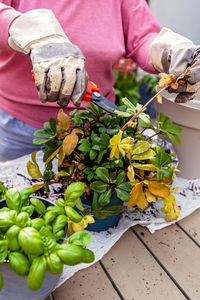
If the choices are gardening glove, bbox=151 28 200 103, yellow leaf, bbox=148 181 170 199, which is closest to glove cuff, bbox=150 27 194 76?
gardening glove, bbox=151 28 200 103

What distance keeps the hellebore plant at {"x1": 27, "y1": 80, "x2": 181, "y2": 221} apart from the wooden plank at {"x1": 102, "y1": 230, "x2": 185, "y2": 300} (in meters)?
0.12

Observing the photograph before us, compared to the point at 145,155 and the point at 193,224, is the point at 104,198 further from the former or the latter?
the point at 193,224

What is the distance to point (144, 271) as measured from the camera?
647 millimetres

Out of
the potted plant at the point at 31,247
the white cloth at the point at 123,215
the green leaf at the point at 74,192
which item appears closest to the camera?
the potted plant at the point at 31,247

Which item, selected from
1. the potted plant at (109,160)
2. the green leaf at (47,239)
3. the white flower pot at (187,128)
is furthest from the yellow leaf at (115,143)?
the white flower pot at (187,128)

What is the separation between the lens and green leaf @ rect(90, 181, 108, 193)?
59cm

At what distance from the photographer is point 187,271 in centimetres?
66

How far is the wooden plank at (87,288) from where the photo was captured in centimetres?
60

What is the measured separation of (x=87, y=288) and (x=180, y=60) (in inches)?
23.7

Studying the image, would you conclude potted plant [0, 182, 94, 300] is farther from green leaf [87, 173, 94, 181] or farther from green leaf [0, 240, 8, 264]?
green leaf [87, 173, 94, 181]

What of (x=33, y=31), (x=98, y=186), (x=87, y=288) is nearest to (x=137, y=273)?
(x=87, y=288)

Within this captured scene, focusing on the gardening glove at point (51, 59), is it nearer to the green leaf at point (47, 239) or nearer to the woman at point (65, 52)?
the woman at point (65, 52)

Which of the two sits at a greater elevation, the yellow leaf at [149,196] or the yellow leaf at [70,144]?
the yellow leaf at [70,144]

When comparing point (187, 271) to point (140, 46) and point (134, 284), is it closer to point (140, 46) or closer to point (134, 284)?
point (134, 284)
